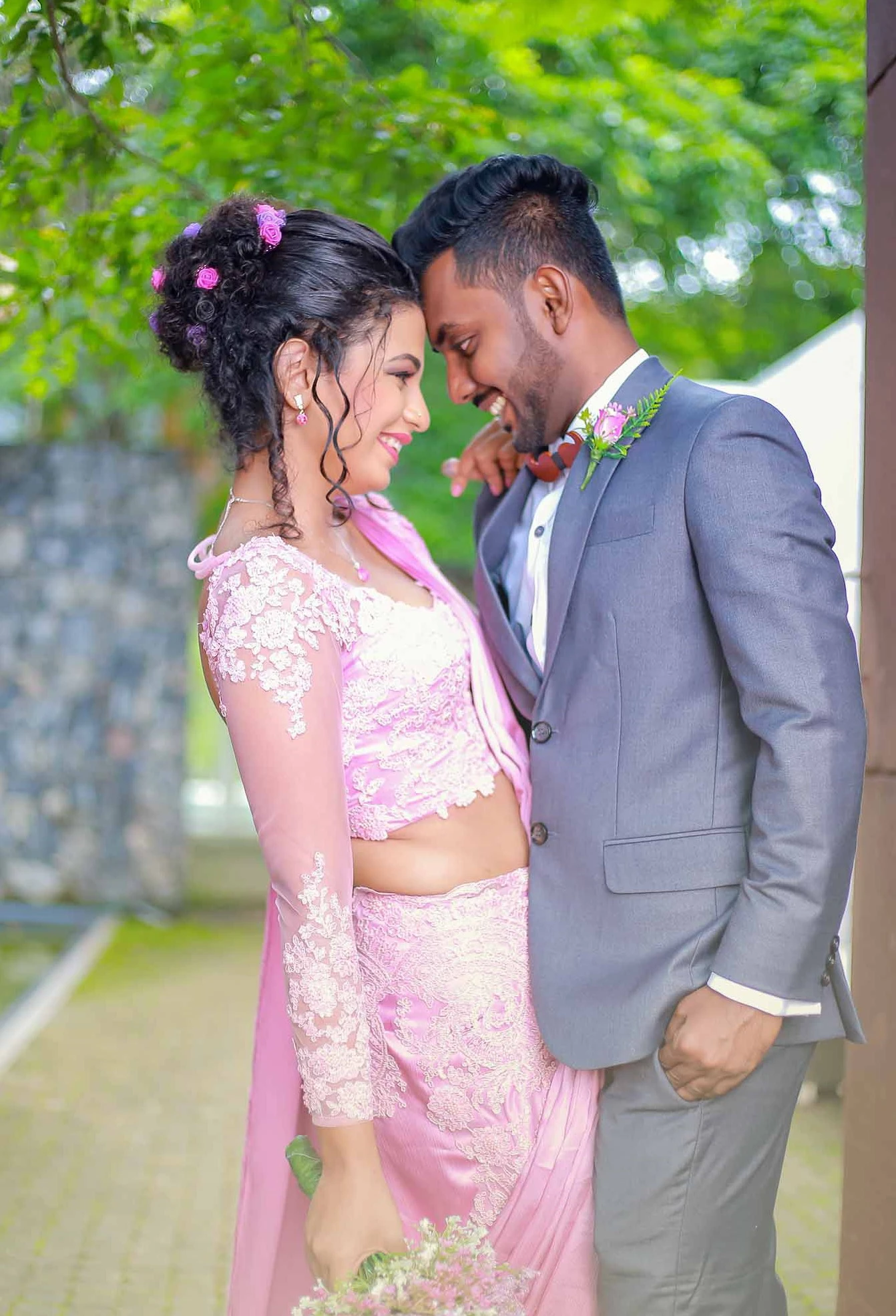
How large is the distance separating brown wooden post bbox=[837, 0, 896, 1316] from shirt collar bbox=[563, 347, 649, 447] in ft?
1.51

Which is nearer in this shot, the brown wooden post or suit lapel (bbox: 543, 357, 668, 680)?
suit lapel (bbox: 543, 357, 668, 680)

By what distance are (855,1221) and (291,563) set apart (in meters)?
1.55

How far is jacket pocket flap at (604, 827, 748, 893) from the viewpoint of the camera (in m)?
1.85

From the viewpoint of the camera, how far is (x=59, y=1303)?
3604mm

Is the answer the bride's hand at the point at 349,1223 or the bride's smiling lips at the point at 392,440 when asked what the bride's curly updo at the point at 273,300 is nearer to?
the bride's smiling lips at the point at 392,440

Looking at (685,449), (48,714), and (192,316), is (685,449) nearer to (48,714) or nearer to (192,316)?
(192,316)

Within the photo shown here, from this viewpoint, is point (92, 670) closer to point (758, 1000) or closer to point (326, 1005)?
point (326, 1005)

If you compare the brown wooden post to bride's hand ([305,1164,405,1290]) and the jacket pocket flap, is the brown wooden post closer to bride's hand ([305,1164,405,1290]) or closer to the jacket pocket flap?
the jacket pocket flap

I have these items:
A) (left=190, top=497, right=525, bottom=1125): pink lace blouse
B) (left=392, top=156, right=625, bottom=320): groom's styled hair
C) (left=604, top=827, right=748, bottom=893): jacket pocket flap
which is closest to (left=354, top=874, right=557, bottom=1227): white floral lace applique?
(left=190, top=497, right=525, bottom=1125): pink lace blouse

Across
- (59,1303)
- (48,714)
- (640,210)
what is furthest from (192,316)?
(48,714)

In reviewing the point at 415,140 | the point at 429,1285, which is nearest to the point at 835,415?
the point at 415,140

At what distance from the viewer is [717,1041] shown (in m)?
1.74

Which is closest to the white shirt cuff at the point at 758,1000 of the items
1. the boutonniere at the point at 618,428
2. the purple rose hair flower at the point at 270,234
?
the boutonniere at the point at 618,428

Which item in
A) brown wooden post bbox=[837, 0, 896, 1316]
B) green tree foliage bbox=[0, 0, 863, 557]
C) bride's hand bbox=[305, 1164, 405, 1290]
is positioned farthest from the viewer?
green tree foliage bbox=[0, 0, 863, 557]
